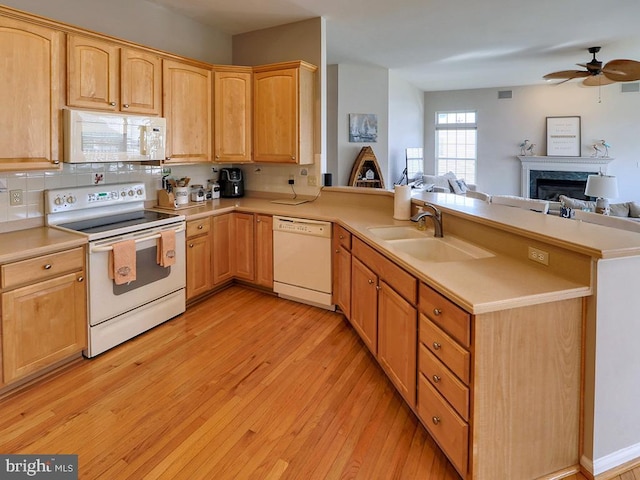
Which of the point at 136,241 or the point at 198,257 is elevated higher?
the point at 136,241

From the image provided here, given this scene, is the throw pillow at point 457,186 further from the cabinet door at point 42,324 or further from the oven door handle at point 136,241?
the cabinet door at point 42,324

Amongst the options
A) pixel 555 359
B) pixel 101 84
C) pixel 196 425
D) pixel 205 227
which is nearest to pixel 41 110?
A: pixel 101 84

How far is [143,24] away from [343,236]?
8.51 ft

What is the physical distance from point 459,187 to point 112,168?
22.1 feet

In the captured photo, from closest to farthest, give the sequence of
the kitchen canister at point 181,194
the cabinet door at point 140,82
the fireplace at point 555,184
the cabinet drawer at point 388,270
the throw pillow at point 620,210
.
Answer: the cabinet drawer at point 388,270 < the cabinet door at point 140,82 < the kitchen canister at point 181,194 < the throw pillow at point 620,210 < the fireplace at point 555,184

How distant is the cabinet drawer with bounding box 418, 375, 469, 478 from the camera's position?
1.68 m

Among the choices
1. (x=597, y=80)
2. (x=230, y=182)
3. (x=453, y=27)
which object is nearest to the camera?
(x=230, y=182)

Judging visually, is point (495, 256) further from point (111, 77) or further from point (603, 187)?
point (603, 187)

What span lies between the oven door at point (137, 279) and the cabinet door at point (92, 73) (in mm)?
985

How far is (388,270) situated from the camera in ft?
7.92

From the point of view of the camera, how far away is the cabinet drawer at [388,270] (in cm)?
210

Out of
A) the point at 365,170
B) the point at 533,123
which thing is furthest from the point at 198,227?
the point at 533,123

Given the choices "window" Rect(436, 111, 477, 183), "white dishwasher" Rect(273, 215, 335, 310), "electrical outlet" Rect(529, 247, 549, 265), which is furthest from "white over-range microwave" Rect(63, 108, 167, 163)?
"window" Rect(436, 111, 477, 183)
